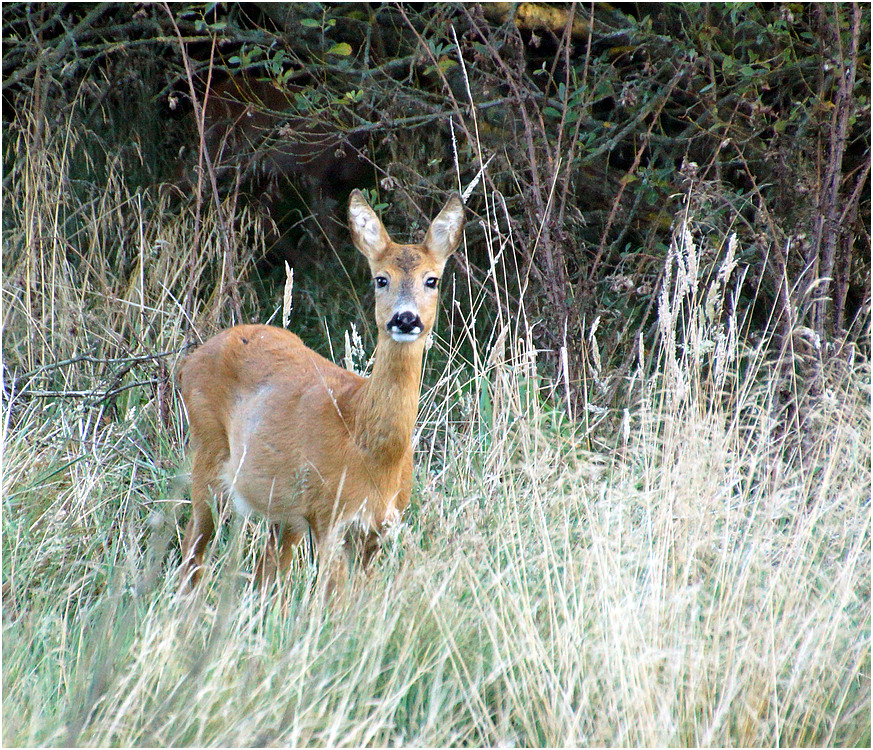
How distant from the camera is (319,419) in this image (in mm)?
3781

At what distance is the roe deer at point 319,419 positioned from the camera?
3.58 meters

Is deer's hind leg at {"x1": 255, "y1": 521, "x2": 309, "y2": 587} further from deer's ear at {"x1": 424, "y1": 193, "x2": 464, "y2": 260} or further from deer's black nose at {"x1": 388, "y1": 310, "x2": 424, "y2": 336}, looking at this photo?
deer's ear at {"x1": 424, "y1": 193, "x2": 464, "y2": 260}

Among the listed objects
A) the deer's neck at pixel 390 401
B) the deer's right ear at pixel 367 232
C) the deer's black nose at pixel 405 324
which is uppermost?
the deer's right ear at pixel 367 232

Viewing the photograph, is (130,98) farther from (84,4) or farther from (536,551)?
(536,551)

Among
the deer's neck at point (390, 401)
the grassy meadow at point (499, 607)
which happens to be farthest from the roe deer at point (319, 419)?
the grassy meadow at point (499, 607)

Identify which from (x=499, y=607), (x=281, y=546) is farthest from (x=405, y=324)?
(x=281, y=546)

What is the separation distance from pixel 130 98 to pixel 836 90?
13.7ft

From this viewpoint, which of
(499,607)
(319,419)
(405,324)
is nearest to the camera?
(499,607)

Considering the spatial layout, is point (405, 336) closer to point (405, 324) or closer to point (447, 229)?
point (405, 324)

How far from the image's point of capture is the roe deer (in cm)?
358

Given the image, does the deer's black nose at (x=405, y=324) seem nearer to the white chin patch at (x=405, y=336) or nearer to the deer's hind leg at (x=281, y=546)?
the white chin patch at (x=405, y=336)

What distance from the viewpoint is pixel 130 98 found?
21.3 feet

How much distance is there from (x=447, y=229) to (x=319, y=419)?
33.7 inches

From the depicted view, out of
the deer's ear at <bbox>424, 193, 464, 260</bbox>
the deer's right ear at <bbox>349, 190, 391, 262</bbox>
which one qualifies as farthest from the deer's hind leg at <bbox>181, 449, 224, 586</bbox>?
the deer's ear at <bbox>424, 193, 464, 260</bbox>
